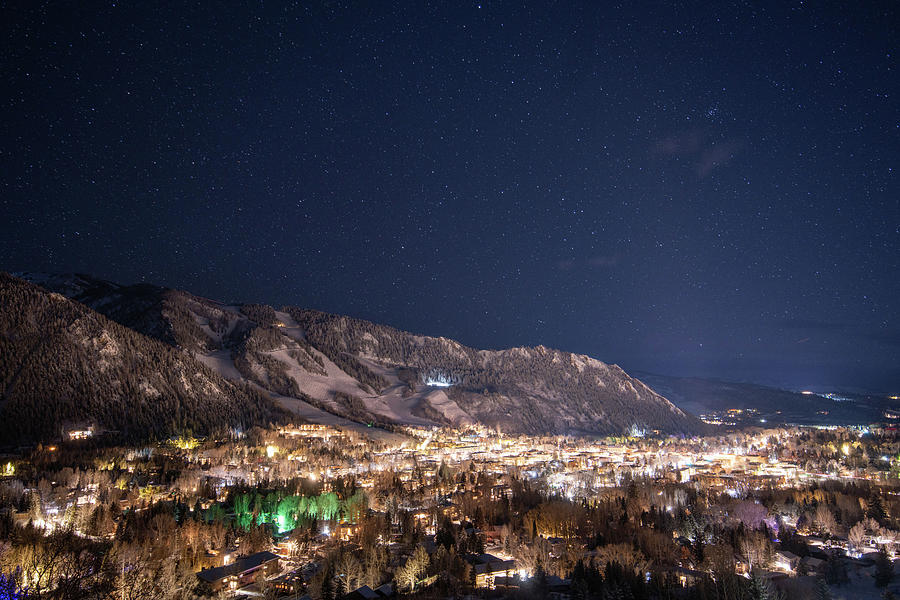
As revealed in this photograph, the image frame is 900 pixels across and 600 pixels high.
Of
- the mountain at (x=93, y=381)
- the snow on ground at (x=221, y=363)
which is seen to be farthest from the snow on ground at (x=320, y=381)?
the mountain at (x=93, y=381)

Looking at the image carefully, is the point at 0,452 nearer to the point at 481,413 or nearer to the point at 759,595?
the point at 759,595

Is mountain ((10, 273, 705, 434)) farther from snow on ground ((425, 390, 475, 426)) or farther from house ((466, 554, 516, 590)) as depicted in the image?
house ((466, 554, 516, 590))

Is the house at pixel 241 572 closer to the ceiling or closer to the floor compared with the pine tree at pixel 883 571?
closer to the floor

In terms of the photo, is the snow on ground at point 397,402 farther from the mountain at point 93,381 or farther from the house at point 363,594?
the house at point 363,594

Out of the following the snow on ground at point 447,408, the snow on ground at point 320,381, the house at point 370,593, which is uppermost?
the snow on ground at point 320,381

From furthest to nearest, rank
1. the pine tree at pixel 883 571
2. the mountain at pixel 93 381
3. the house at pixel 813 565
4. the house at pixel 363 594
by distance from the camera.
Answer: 1. the mountain at pixel 93 381
2. the house at pixel 813 565
3. the pine tree at pixel 883 571
4. the house at pixel 363 594

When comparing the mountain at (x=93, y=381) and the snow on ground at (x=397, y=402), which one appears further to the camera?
the snow on ground at (x=397, y=402)

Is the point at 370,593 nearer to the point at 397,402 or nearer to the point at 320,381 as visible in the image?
the point at 320,381
